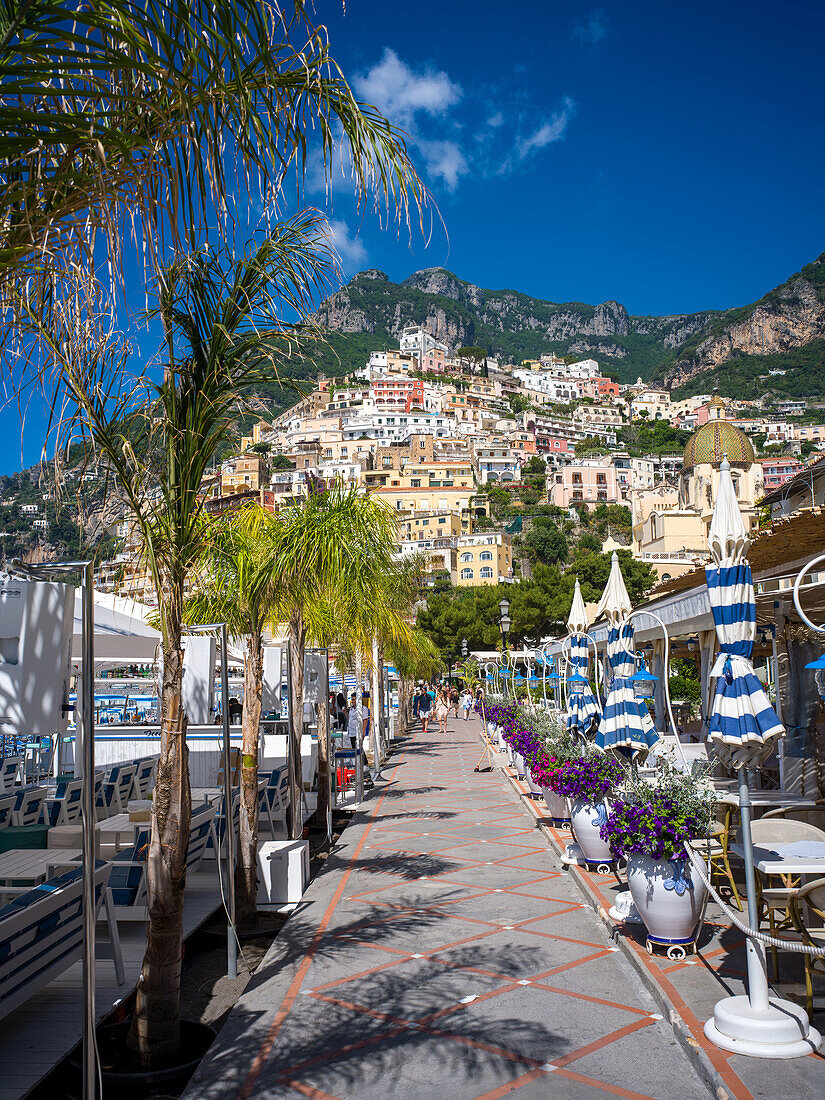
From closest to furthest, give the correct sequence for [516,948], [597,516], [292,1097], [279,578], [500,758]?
[292,1097]
[516,948]
[279,578]
[500,758]
[597,516]

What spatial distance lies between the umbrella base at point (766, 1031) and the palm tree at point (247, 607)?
422cm

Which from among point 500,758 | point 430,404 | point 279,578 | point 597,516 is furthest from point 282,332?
point 430,404

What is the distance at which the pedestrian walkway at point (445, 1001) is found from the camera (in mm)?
4340

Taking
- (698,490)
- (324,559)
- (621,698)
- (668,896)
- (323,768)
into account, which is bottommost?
(668,896)

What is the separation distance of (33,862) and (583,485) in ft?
435

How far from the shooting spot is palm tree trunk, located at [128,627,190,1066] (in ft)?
15.5

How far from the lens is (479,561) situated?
102812mm

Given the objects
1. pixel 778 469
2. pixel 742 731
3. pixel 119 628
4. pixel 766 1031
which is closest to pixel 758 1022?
pixel 766 1031

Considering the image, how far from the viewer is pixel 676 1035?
469 cm

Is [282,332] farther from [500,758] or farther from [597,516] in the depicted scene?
[597,516]

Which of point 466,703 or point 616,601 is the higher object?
point 616,601

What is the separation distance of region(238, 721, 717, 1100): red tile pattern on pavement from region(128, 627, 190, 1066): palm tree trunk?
0.58m

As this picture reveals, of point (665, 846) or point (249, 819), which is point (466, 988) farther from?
point (249, 819)

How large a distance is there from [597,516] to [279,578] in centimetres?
12189
